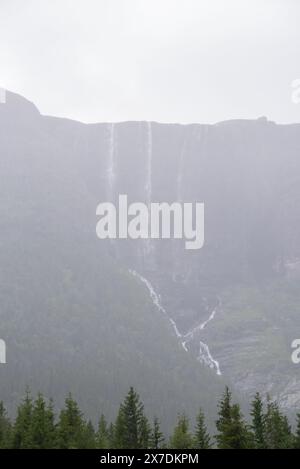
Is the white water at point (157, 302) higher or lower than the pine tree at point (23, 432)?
higher

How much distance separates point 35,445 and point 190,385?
8019cm

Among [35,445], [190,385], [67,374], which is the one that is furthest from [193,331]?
[35,445]

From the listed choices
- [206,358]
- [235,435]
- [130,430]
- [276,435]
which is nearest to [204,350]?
[206,358]

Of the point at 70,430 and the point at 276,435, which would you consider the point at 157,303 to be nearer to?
the point at 276,435

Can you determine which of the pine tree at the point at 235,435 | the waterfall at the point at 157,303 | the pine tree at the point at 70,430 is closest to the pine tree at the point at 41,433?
the pine tree at the point at 70,430

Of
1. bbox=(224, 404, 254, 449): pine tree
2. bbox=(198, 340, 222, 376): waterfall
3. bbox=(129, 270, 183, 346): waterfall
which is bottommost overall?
bbox=(224, 404, 254, 449): pine tree

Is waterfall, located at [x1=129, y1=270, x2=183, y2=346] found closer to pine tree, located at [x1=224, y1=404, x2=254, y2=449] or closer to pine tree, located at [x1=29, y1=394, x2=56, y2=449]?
pine tree, located at [x1=29, y1=394, x2=56, y2=449]

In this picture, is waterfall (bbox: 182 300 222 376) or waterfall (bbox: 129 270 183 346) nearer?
waterfall (bbox: 182 300 222 376)

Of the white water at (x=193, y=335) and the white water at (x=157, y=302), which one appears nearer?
the white water at (x=193, y=335)

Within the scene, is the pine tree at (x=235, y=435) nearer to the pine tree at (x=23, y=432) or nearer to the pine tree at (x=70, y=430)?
the pine tree at (x=70, y=430)

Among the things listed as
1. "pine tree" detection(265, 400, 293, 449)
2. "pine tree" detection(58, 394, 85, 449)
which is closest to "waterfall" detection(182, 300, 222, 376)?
"pine tree" detection(265, 400, 293, 449)

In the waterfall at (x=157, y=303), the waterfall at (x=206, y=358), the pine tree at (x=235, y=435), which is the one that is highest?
the waterfall at (x=157, y=303)
